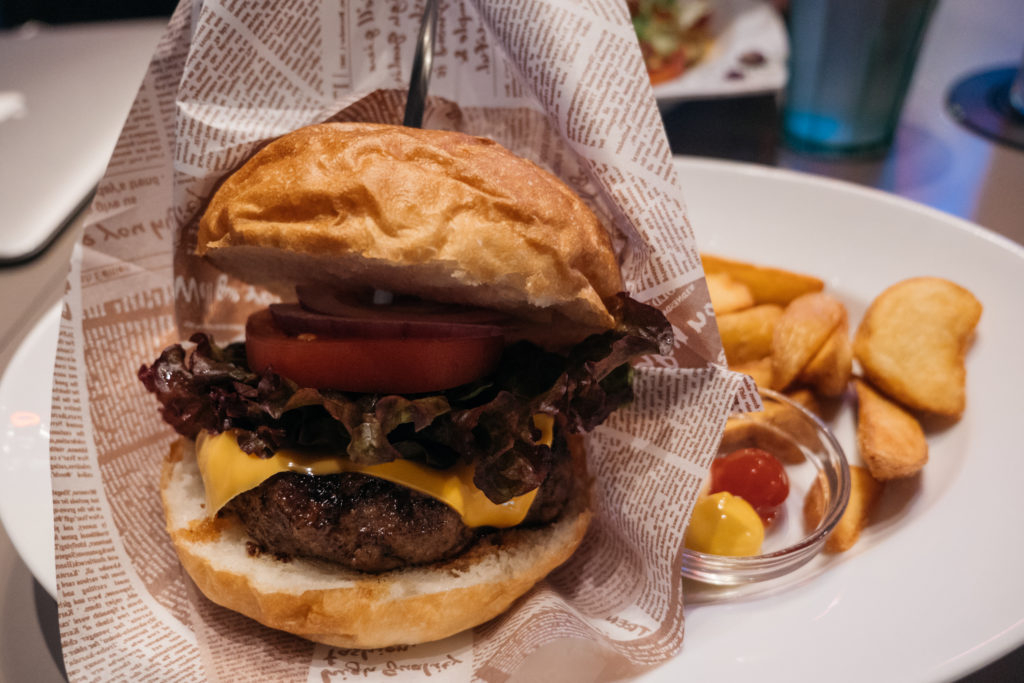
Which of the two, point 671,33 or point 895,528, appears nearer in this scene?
point 895,528

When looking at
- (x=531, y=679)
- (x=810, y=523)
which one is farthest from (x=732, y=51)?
(x=531, y=679)

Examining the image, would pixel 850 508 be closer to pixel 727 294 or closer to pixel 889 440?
pixel 889 440

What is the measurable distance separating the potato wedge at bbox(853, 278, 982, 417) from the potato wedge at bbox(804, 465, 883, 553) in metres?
0.23

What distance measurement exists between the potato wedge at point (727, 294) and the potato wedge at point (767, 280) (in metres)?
0.02

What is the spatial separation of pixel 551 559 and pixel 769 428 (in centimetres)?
72

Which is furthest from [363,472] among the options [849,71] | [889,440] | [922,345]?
[849,71]

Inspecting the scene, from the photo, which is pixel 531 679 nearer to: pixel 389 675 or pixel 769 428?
pixel 389 675

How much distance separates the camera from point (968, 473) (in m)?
1.80

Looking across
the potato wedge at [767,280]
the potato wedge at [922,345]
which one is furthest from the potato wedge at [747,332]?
the potato wedge at [922,345]

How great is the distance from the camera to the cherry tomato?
71.8 inches

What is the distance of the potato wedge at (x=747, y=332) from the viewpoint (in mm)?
2041

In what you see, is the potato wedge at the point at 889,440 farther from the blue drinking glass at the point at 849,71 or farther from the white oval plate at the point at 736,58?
the blue drinking glass at the point at 849,71

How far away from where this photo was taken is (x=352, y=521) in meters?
1.48

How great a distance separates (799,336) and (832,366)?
12 centimetres
